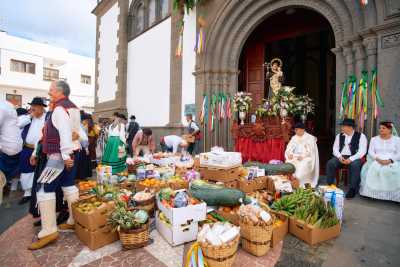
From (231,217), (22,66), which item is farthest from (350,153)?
(22,66)

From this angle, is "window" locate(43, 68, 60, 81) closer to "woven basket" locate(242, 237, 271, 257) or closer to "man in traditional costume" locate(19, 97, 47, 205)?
"man in traditional costume" locate(19, 97, 47, 205)

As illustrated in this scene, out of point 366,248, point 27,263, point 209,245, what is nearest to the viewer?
point 209,245

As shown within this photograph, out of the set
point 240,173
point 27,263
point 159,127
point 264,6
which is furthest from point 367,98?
point 159,127

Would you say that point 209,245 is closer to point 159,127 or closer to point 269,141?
point 269,141

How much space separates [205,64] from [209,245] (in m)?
6.38

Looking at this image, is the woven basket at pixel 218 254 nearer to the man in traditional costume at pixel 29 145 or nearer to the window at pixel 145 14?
the man in traditional costume at pixel 29 145

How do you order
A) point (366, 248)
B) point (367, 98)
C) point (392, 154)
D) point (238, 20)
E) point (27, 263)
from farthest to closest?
1. point (238, 20)
2. point (367, 98)
3. point (392, 154)
4. point (366, 248)
5. point (27, 263)

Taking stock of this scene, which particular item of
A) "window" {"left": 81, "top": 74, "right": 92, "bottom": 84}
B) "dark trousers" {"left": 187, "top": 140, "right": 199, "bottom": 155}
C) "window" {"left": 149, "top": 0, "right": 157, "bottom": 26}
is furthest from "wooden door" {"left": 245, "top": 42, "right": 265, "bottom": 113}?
"window" {"left": 81, "top": 74, "right": 92, "bottom": 84}

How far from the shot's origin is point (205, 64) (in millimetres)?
7430

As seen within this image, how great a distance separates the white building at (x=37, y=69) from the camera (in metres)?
21.1

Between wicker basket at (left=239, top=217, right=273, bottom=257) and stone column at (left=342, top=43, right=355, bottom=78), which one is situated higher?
stone column at (left=342, top=43, right=355, bottom=78)

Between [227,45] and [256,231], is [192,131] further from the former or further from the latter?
[256,231]

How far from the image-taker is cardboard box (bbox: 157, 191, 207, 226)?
94.8 inches

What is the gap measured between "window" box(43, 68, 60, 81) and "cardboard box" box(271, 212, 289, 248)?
28.3 meters
